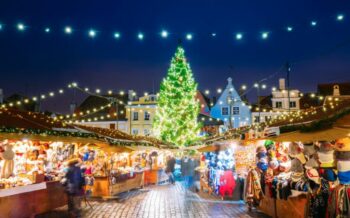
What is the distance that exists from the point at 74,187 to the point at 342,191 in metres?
7.04

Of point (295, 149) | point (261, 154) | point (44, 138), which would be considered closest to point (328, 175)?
point (295, 149)

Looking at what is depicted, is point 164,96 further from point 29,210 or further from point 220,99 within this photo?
point 29,210

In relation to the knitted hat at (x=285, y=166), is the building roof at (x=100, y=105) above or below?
above

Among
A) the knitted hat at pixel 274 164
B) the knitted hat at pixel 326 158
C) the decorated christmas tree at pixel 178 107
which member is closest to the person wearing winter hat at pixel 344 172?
the knitted hat at pixel 326 158

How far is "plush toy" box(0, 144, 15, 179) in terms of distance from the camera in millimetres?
11852

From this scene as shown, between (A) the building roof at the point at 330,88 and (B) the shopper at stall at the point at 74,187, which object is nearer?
(B) the shopper at stall at the point at 74,187

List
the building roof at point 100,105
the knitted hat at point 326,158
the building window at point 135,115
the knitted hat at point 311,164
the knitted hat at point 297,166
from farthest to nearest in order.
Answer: the building roof at point 100,105 < the building window at point 135,115 < the knitted hat at point 297,166 < the knitted hat at point 311,164 < the knitted hat at point 326,158

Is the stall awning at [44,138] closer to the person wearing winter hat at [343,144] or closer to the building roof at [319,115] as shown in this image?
the building roof at [319,115]

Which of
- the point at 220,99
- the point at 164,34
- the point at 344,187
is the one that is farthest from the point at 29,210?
the point at 220,99

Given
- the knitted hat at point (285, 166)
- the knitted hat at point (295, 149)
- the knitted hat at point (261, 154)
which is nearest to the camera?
the knitted hat at point (295, 149)

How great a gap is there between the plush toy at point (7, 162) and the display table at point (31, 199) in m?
1.03

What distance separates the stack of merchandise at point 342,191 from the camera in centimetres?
712

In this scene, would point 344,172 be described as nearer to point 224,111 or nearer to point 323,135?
point 323,135

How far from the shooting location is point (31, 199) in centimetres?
1127
